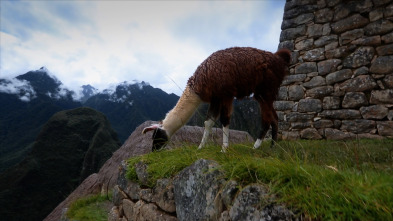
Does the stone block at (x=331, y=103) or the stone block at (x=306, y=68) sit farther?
the stone block at (x=306, y=68)

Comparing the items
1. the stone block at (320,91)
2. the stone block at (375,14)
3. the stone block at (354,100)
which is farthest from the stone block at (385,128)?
the stone block at (375,14)

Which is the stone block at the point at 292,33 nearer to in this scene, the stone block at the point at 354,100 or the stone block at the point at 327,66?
the stone block at the point at 327,66

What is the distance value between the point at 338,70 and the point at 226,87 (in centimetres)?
346

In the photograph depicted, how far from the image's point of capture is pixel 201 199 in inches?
70.1

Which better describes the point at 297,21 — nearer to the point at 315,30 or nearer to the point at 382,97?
the point at 315,30

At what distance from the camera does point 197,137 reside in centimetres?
569

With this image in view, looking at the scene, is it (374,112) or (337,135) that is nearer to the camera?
(374,112)

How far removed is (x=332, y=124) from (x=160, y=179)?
4209 mm

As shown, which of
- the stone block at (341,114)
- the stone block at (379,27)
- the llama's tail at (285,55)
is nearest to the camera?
the llama's tail at (285,55)

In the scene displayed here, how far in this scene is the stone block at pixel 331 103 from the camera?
4.90 meters

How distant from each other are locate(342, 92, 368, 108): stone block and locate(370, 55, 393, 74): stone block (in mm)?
507

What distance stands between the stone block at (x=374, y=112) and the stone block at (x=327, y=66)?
105 cm

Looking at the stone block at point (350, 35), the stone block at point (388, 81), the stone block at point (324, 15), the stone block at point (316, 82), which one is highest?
the stone block at point (324, 15)

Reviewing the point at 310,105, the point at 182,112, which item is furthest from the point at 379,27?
the point at 182,112
